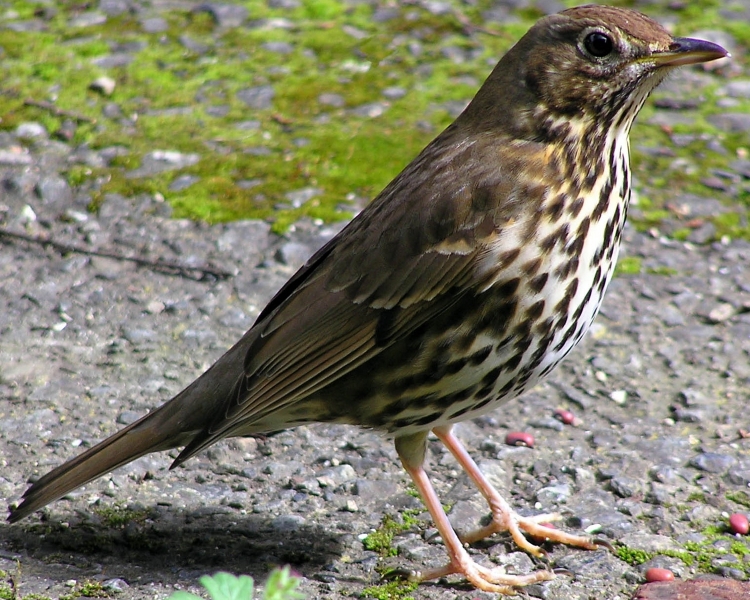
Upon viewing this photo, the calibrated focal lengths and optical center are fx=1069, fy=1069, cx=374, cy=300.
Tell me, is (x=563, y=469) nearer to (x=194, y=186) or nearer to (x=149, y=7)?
(x=194, y=186)

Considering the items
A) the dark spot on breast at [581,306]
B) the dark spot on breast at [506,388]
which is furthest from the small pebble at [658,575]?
the dark spot on breast at [581,306]

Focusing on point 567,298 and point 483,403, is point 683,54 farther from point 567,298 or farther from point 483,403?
point 483,403

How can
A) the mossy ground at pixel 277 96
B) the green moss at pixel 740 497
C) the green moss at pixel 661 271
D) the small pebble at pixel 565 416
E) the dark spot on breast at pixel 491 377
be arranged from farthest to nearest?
the mossy ground at pixel 277 96
the green moss at pixel 661 271
the small pebble at pixel 565 416
the green moss at pixel 740 497
the dark spot on breast at pixel 491 377

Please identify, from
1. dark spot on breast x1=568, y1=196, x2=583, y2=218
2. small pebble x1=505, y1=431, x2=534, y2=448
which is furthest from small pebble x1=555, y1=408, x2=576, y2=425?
dark spot on breast x1=568, y1=196, x2=583, y2=218

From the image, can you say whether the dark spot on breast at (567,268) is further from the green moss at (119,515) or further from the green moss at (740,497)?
the green moss at (119,515)

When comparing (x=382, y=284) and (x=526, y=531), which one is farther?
(x=526, y=531)

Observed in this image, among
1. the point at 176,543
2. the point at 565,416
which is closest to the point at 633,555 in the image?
the point at 565,416
